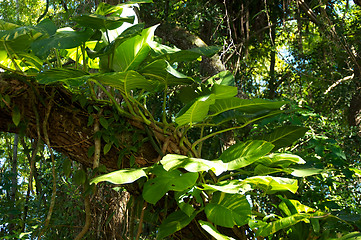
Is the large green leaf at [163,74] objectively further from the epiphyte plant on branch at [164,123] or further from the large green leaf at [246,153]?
the large green leaf at [246,153]

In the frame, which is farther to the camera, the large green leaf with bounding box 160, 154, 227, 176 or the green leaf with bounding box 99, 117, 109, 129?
the green leaf with bounding box 99, 117, 109, 129

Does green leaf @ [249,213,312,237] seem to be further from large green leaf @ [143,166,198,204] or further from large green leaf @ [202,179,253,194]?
large green leaf @ [143,166,198,204]

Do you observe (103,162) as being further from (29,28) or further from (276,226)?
(276,226)

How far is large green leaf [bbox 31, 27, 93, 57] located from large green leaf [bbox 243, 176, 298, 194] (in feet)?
2.40

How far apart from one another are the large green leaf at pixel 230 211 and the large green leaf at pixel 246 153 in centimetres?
13

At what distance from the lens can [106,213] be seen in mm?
2432

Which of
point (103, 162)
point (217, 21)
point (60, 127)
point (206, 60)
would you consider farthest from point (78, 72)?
point (217, 21)

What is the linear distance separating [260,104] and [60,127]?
76 centimetres

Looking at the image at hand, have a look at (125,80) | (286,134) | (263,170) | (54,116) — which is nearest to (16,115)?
(54,116)

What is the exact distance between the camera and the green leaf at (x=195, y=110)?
1221 mm

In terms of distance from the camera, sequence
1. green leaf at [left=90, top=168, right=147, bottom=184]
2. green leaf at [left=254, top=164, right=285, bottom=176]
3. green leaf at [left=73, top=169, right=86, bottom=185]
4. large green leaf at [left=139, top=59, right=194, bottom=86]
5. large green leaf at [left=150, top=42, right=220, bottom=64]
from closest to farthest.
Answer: green leaf at [left=90, top=168, right=147, bottom=184] < large green leaf at [left=139, top=59, right=194, bottom=86] < large green leaf at [left=150, top=42, right=220, bottom=64] < green leaf at [left=254, top=164, right=285, bottom=176] < green leaf at [left=73, top=169, right=86, bottom=185]

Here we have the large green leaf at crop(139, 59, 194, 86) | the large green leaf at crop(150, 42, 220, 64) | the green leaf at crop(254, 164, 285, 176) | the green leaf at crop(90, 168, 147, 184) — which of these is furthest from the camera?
the green leaf at crop(254, 164, 285, 176)

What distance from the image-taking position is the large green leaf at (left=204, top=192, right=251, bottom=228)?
1305 mm

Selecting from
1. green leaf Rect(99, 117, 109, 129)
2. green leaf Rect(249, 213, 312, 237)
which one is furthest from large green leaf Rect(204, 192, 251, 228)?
green leaf Rect(99, 117, 109, 129)
